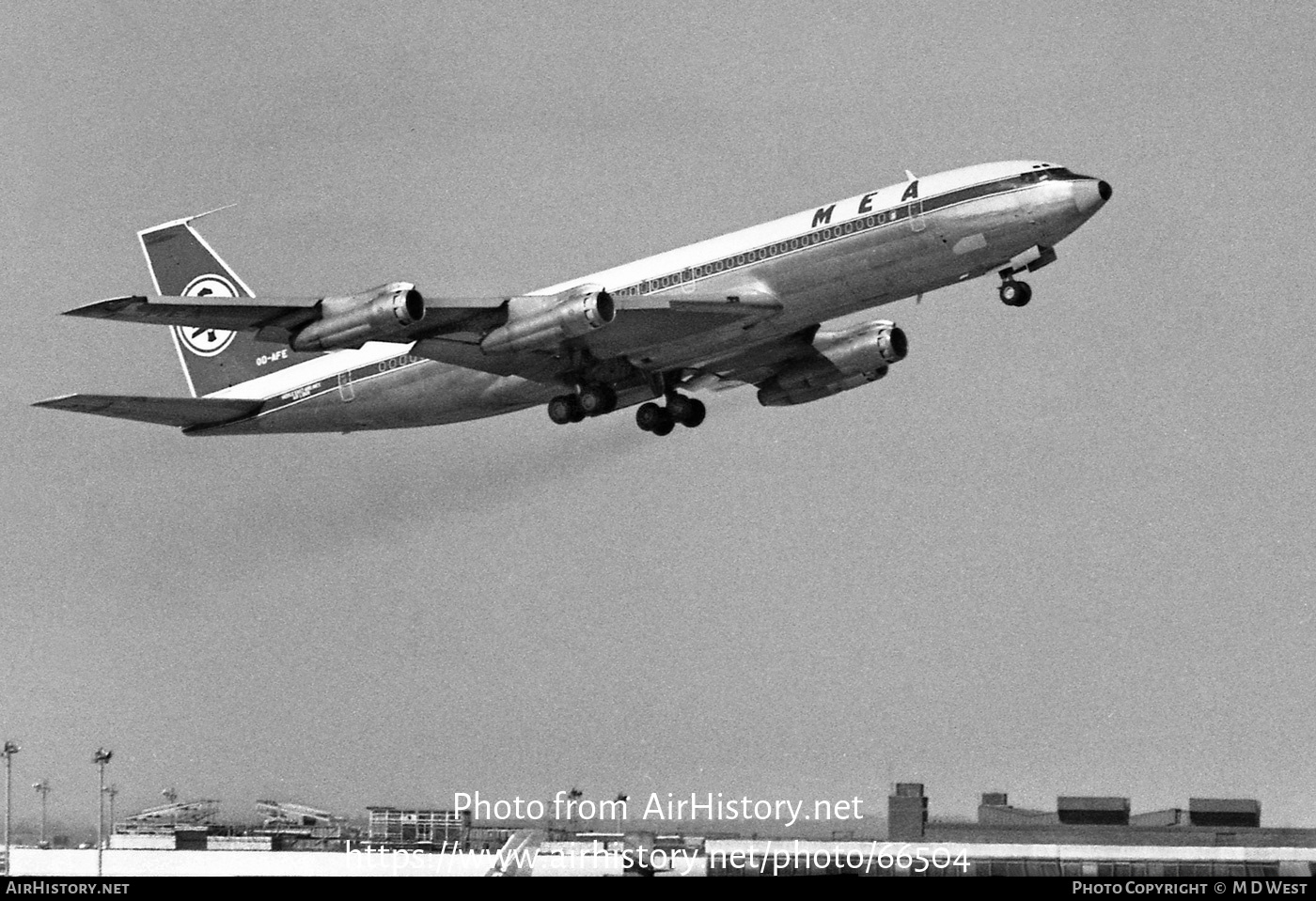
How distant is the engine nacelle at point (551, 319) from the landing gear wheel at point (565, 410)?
4298 mm

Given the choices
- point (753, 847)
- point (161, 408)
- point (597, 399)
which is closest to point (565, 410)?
point (597, 399)

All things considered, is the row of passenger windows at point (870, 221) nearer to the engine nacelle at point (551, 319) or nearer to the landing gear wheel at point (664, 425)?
the engine nacelle at point (551, 319)

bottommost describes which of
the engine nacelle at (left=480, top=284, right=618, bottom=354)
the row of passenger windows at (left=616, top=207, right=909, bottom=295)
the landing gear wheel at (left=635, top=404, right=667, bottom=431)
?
the landing gear wheel at (left=635, top=404, right=667, bottom=431)

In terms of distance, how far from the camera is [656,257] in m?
54.3

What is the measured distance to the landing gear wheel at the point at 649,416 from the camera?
5856 cm

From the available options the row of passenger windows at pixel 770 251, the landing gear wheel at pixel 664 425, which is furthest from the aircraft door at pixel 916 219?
the landing gear wheel at pixel 664 425

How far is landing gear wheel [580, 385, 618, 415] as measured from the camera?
180 feet

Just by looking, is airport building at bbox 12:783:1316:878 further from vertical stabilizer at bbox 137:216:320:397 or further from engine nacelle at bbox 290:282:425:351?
vertical stabilizer at bbox 137:216:320:397

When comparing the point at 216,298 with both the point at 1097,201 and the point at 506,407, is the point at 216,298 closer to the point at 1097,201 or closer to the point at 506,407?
the point at 506,407

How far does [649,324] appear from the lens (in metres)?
51.6

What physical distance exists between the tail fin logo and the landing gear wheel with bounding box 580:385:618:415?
1295 cm

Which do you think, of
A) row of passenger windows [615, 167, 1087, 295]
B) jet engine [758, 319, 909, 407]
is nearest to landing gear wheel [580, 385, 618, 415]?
row of passenger windows [615, 167, 1087, 295]

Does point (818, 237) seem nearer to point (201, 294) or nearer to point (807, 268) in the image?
point (807, 268)
